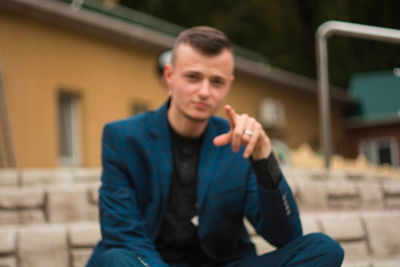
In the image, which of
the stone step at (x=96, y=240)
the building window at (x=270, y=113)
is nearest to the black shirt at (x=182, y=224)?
the stone step at (x=96, y=240)

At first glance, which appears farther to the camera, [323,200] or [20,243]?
[323,200]

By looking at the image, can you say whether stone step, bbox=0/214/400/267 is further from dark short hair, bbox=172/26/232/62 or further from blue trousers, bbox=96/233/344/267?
dark short hair, bbox=172/26/232/62

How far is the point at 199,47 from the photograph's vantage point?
2268mm

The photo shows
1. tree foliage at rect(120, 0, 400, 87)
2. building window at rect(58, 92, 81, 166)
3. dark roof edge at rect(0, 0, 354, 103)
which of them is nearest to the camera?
dark roof edge at rect(0, 0, 354, 103)

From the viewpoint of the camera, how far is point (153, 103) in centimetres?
1010

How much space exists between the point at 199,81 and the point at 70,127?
6654 mm

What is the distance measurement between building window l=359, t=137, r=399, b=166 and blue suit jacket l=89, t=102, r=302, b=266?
1557 centimetres

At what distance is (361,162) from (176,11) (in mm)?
8680

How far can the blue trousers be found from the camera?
2006mm

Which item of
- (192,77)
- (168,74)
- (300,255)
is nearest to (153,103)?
(168,74)

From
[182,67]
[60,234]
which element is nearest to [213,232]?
[182,67]

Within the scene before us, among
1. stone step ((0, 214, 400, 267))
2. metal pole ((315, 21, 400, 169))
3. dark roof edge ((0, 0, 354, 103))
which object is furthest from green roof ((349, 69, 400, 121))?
stone step ((0, 214, 400, 267))

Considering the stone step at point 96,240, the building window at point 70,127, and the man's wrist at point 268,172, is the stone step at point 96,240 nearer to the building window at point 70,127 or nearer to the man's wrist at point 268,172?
the man's wrist at point 268,172

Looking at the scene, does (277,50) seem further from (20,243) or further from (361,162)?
(20,243)
